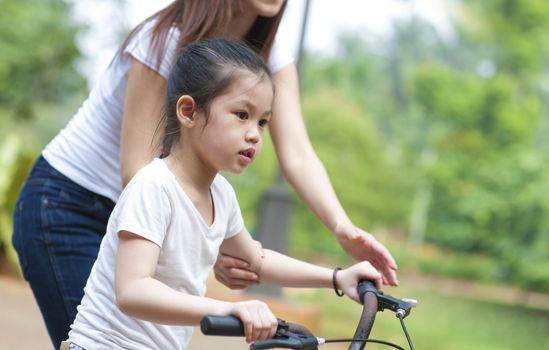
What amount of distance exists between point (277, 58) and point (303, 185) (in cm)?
39

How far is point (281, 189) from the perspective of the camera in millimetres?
9312

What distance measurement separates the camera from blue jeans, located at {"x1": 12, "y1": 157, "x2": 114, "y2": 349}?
8.05ft

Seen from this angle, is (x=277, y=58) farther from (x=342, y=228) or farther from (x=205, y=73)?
(x=205, y=73)

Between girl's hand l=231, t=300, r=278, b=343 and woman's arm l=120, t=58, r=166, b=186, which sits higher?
woman's arm l=120, t=58, r=166, b=186

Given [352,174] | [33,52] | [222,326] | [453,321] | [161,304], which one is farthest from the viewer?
[33,52]

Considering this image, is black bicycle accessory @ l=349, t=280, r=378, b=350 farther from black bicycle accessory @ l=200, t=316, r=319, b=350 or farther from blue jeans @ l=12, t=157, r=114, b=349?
blue jeans @ l=12, t=157, r=114, b=349

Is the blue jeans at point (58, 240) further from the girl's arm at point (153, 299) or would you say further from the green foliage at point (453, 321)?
the green foliage at point (453, 321)

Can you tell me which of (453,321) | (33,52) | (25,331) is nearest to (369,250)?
(25,331)

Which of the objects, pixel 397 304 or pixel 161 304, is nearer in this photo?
pixel 161 304

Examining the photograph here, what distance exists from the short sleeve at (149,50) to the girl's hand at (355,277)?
2.24 ft

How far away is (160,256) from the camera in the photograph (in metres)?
1.95

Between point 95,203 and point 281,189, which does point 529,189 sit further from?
point 95,203

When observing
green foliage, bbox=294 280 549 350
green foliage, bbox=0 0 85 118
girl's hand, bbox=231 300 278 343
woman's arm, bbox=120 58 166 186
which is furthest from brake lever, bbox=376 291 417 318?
green foliage, bbox=0 0 85 118

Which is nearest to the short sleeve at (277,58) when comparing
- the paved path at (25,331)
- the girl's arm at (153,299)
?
the girl's arm at (153,299)
